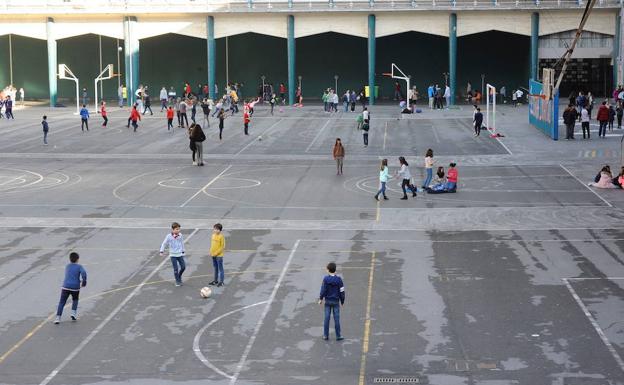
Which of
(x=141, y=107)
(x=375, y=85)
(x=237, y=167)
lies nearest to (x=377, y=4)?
(x=375, y=85)

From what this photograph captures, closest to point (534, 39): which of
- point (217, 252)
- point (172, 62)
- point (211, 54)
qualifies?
point (211, 54)

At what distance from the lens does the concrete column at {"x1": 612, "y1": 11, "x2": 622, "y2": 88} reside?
74.6 m

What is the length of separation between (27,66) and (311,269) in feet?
220

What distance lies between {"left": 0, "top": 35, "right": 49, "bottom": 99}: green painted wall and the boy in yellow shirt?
67.1 metres

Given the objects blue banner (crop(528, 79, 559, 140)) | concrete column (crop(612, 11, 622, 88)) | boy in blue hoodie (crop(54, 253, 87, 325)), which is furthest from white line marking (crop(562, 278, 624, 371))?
concrete column (crop(612, 11, 622, 88))

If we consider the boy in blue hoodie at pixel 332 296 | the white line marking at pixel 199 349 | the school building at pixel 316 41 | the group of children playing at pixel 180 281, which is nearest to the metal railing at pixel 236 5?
the school building at pixel 316 41

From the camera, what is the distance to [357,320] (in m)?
21.4

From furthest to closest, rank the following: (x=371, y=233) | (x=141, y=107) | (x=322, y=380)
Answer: (x=141, y=107) < (x=371, y=233) < (x=322, y=380)

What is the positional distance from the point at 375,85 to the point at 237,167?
3737cm

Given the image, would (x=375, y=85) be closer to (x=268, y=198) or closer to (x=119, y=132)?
(x=119, y=132)

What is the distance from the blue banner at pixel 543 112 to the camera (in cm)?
5400

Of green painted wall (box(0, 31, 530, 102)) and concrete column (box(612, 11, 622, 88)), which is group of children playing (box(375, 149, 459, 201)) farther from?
green painted wall (box(0, 31, 530, 102))

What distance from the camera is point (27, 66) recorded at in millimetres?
88250

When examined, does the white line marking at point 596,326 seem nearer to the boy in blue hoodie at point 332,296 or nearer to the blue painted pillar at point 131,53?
the boy in blue hoodie at point 332,296
